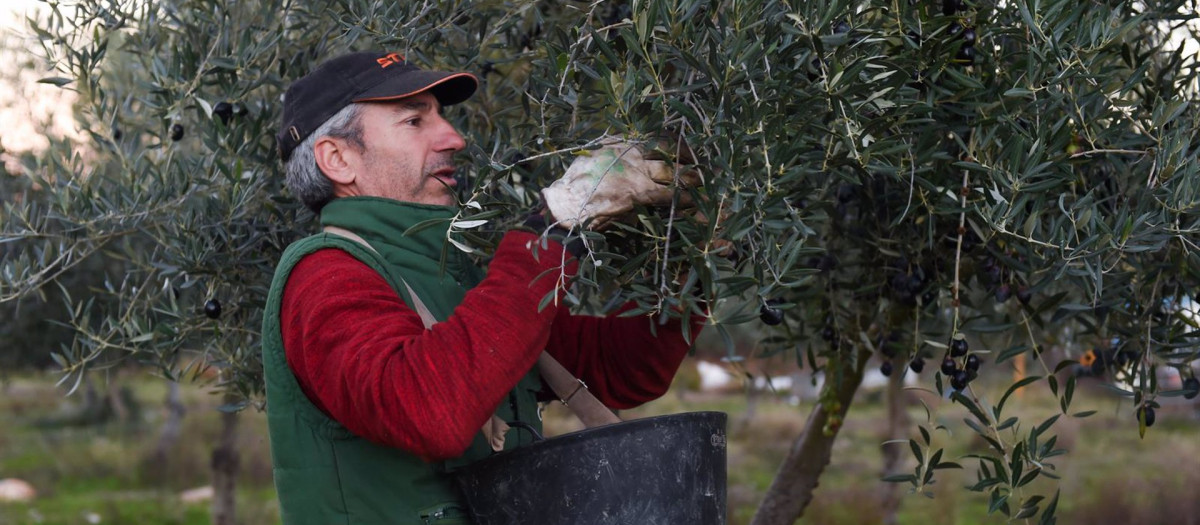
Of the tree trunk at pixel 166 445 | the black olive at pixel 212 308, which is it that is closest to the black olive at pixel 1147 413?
the black olive at pixel 212 308

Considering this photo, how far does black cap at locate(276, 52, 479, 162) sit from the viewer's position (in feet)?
9.05

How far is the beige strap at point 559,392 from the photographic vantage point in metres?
2.54

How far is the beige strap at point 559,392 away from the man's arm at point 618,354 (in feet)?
1.07

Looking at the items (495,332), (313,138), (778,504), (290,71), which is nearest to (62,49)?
(290,71)

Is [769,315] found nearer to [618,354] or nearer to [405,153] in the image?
Answer: [618,354]

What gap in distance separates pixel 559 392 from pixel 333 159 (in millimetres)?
807

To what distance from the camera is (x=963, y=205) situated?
2531 millimetres

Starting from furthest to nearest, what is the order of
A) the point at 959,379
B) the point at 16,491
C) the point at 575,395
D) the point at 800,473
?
the point at 16,491 → the point at 800,473 → the point at 959,379 → the point at 575,395

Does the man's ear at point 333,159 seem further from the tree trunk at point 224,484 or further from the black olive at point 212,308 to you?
the tree trunk at point 224,484

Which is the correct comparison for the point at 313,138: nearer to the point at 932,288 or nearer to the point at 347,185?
A: the point at 347,185

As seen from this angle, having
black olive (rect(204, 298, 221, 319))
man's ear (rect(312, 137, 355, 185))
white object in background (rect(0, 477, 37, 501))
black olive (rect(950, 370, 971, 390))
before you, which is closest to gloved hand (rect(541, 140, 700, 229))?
man's ear (rect(312, 137, 355, 185))

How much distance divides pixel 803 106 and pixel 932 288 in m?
1.26

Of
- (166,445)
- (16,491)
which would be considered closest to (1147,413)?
(16,491)

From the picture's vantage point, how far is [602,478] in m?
2.28
